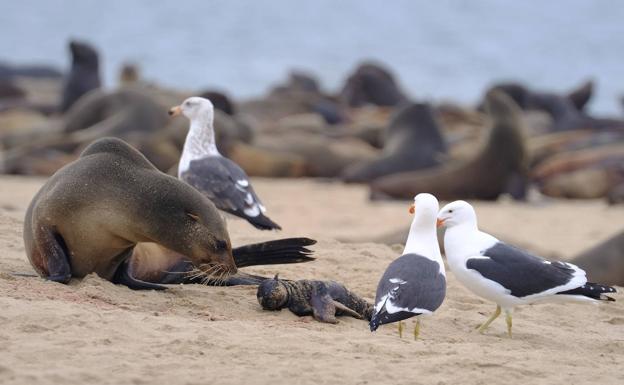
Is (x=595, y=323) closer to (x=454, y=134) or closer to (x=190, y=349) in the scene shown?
(x=190, y=349)

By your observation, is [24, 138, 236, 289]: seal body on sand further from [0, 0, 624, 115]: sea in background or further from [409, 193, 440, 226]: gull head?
[0, 0, 624, 115]: sea in background

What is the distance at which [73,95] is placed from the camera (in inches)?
717

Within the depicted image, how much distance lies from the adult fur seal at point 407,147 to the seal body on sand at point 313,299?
899 centimetres

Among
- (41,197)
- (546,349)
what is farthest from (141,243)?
(546,349)

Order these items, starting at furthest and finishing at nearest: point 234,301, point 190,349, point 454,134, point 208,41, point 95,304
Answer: point 208,41, point 454,134, point 234,301, point 95,304, point 190,349

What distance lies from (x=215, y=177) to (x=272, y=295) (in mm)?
2398

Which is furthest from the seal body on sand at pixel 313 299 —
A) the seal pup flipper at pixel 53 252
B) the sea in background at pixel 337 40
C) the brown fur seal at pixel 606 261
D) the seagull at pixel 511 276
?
the sea in background at pixel 337 40

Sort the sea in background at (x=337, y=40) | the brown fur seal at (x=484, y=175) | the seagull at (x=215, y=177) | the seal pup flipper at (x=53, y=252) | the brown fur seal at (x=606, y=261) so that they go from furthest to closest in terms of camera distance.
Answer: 1. the sea in background at (x=337, y=40)
2. the brown fur seal at (x=484, y=175)
3. the brown fur seal at (x=606, y=261)
4. the seagull at (x=215, y=177)
5. the seal pup flipper at (x=53, y=252)

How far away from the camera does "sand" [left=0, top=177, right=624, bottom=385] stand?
3.94 metres

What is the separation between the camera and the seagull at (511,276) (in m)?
5.12

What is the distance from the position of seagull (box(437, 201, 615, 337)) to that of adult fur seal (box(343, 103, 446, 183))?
898 centimetres

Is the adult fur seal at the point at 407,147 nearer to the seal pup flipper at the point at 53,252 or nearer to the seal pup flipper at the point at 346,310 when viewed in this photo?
the seal pup flipper at the point at 346,310

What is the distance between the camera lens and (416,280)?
4.76 m

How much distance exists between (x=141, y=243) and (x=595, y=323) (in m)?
2.21
